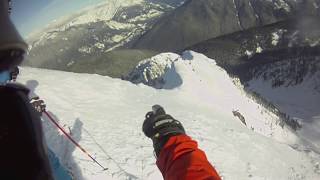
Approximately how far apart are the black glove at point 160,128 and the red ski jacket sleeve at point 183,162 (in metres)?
0.08

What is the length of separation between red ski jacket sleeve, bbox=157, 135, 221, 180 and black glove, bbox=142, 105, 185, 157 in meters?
0.08

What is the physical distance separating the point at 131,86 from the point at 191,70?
6775 millimetres

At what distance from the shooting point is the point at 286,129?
29.3 m

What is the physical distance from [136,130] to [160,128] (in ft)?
39.0

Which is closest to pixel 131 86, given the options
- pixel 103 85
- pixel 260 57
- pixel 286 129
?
pixel 103 85

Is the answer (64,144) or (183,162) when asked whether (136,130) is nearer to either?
(64,144)

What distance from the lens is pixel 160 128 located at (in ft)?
10.0

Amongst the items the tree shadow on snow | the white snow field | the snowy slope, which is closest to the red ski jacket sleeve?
the tree shadow on snow

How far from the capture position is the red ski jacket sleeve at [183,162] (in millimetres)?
2354

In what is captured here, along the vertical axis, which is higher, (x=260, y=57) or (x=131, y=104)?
(x=131, y=104)

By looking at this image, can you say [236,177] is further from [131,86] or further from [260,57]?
[260,57]

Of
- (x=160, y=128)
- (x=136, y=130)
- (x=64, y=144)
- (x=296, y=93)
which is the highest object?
(x=160, y=128)

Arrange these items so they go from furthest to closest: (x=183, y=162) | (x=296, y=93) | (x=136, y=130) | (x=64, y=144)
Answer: (x=296, y=93)
(x=136, y=130)
(x=64, y=144)
(x=183, y=162)

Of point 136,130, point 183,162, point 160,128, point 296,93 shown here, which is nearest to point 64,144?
point 136,130
